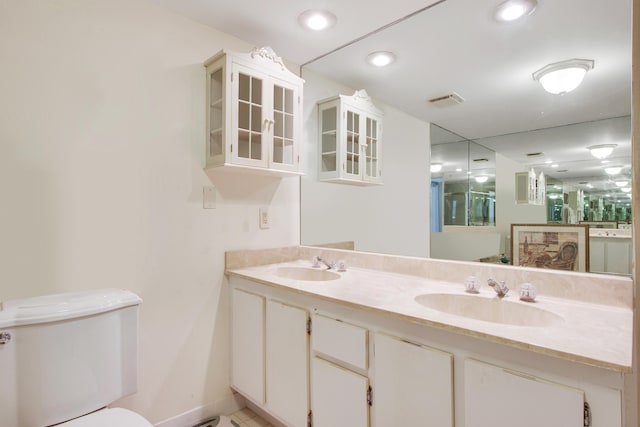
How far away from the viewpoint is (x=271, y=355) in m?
1.66

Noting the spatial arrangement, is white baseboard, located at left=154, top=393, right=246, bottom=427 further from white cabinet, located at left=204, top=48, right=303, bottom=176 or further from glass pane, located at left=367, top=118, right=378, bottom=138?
glass pane, located at left=367, top=118, right=378, bottom=138

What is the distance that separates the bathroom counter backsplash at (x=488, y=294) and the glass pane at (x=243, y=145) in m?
0.60

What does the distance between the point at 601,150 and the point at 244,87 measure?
1663 millimetres

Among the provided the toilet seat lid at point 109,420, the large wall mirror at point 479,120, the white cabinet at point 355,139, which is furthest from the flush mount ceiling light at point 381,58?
the toilet seat lid at point 109,420

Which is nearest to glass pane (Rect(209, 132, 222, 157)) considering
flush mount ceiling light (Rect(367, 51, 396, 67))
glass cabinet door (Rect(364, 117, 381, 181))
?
glass cabinet door (Rect(364, 117, 381, 181))

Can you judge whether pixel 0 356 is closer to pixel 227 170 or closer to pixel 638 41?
pixel 227 170

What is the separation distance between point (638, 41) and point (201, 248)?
2067mm

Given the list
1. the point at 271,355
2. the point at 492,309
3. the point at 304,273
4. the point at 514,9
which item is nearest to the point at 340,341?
the point at 271,355

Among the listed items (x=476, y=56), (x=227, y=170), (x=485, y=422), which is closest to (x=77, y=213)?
(x=227, y=170)

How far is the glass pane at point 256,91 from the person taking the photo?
183cm

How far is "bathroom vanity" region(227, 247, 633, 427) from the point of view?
85cm

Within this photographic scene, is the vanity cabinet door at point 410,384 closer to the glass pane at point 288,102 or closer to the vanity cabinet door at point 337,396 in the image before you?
the vanity cabinet door at point 337,396

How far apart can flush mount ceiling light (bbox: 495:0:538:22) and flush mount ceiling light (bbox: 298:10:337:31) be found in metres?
0.80

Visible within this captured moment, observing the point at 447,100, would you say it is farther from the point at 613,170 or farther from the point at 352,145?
the point at 613,170
